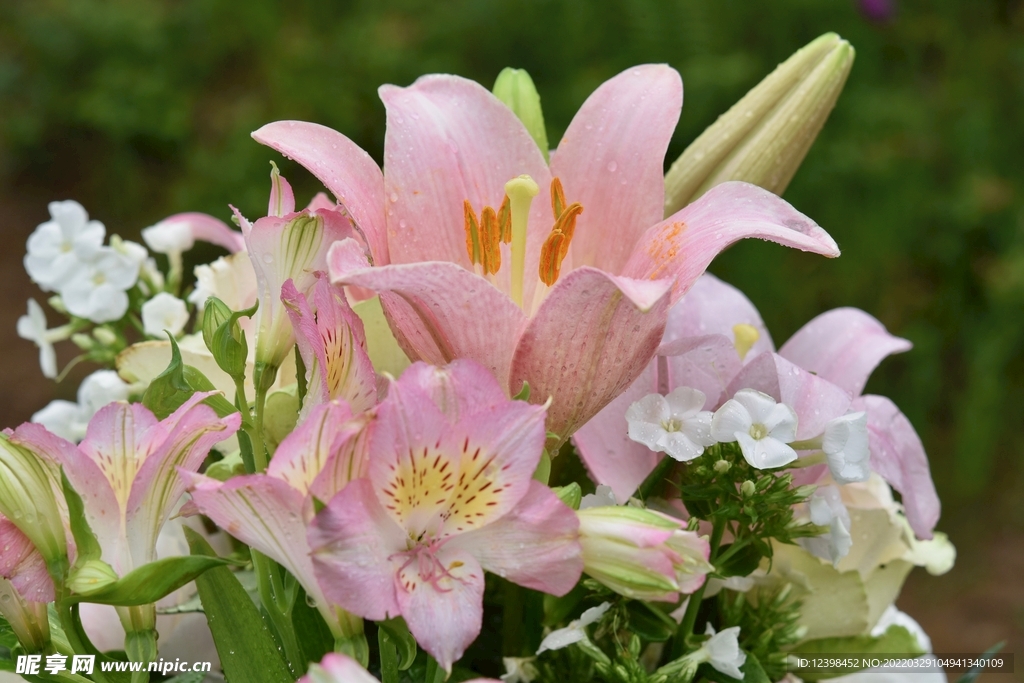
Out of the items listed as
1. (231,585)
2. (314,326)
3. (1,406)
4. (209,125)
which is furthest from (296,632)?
(209,125)

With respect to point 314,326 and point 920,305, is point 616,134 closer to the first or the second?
point 314,326

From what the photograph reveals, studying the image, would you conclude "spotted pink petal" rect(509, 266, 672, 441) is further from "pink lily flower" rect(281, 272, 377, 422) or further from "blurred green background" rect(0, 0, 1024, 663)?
"blurred green background" rect(0, 0, 1024, 663)

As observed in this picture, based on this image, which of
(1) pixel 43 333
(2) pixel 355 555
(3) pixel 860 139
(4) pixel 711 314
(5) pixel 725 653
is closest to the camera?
(2) pixel 355 555

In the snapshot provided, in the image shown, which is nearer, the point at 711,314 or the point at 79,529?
the point at 79,529

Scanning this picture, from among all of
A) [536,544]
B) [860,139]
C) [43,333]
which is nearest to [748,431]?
[536,544]

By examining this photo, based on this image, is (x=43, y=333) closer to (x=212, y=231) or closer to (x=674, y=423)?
(x=212, y=231)

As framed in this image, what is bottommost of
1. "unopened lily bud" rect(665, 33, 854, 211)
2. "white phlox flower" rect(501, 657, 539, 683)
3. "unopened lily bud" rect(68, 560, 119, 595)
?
"white phlox flower" rect(501, 657, 539, 683)

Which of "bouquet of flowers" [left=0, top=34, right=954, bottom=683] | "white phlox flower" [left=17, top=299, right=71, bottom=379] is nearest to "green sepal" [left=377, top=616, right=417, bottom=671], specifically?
"bouquet of flowers" [left=0, top=34, right=954, bottom=683]
